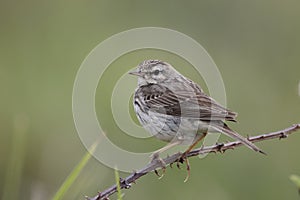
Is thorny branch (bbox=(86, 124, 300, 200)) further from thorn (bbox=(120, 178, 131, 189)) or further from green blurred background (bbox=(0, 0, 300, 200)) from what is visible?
green blurred background (bbox=(0, 0, 300, 200))

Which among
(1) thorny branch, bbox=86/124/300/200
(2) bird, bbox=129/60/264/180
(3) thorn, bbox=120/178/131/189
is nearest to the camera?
(1) thorny branch, bbox=86/124/300/200

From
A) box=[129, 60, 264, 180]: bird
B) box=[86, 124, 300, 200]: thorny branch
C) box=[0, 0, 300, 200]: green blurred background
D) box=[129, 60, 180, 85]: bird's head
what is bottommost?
box=[86, 124, 300, 200]: thorny branch

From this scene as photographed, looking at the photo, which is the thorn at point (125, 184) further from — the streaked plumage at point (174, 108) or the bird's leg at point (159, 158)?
the streaked plumage at point (174, 108)

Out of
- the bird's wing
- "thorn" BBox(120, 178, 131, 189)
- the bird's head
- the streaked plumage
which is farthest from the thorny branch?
the bird's head

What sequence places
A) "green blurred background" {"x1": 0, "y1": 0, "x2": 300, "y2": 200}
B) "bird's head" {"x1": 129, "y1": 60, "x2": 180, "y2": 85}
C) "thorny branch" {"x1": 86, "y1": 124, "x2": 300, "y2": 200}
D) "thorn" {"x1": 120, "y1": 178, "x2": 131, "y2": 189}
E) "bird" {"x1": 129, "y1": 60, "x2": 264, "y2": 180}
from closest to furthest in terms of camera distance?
"thorny branch" {"x1": 86, "y1": 124, "x2": 300, "y2": 200}, "thorn" {"x1": 120, "y1": 178, "x2": 131, "y2": 189}, "bird" {"x1": 129, "y1": 60, "x2": 264, "y2": 180}, "bird's head" {"x1": 129, "y1": 60, "x2": 180, "y2": 85}, "green blurred background" {"x1": 0, "y1": 0, "x2": 300, "y2": 200}

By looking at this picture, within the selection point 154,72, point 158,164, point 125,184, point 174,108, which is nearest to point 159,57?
point 154,72

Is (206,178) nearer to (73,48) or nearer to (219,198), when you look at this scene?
(219,198)

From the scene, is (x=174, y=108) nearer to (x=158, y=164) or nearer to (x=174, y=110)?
(x=174, y=110)

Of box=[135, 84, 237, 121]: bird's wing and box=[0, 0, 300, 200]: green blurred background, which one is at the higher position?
box=[0, 0, 300, 200]: green blurred background

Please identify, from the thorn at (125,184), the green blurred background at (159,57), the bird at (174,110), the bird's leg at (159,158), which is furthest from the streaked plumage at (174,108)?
the green blurred background at (159,57)
